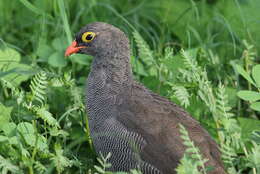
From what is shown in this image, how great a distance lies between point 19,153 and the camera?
201 inches

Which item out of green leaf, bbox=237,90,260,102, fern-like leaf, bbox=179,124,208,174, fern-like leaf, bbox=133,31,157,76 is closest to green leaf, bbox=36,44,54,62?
fern-like leaf, bbox=133,31,157,76

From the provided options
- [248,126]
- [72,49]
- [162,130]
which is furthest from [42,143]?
[248,126]

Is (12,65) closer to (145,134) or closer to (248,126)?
(145,134)

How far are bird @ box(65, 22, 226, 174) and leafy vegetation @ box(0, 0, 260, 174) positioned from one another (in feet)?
0.47

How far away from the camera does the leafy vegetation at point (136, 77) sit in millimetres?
4945

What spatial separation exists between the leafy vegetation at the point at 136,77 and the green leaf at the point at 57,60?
0.01 metres

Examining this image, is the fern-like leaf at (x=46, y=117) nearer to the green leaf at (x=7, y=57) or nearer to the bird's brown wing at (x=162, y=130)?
the bird's brown wing at (x=162, y=130)

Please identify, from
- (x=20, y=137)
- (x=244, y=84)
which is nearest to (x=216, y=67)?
(x=244, y=84)

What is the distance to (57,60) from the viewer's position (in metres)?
6.71

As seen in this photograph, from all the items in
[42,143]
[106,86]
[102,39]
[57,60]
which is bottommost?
[42,143]

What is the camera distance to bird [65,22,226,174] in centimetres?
502

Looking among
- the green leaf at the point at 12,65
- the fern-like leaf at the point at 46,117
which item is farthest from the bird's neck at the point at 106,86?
the green leaf at the point at 12,65

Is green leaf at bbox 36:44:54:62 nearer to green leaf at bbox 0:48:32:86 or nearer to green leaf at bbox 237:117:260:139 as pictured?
green leaf at bbox 0:48:32:86

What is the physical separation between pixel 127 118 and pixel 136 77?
1.42 metres
